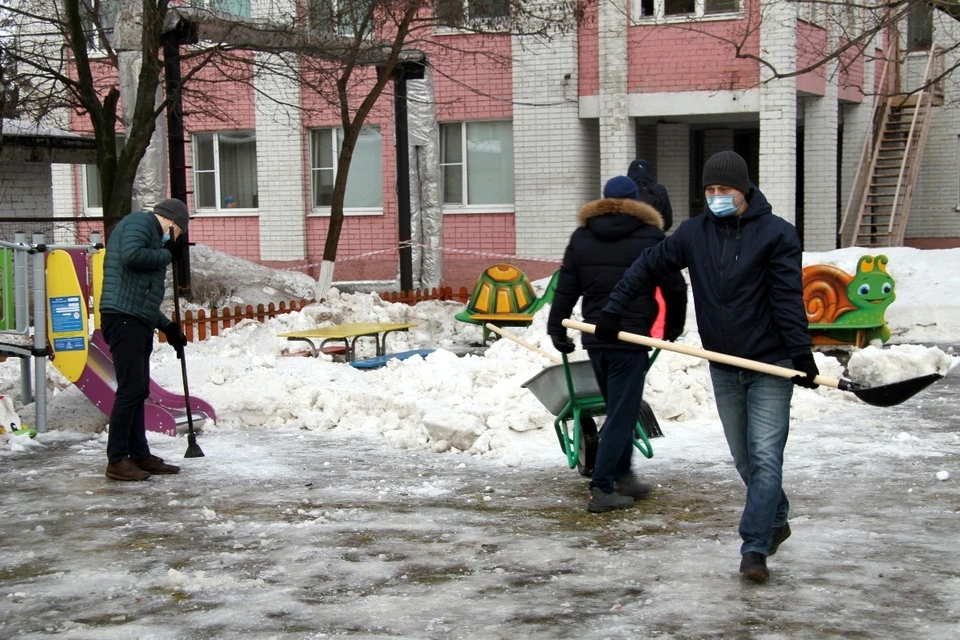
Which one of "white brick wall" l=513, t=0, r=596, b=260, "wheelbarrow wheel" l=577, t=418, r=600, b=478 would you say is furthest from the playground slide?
"white brick wall" l=513, t=0, r=596, b=260

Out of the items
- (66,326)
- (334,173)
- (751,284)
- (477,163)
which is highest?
(477,163)

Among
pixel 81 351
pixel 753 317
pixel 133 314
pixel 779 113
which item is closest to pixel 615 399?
pixel 753 317

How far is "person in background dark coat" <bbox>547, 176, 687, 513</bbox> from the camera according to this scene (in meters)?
6.49

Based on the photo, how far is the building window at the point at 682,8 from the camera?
1998 cm

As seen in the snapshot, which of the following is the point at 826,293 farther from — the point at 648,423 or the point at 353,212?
the point at 353,212

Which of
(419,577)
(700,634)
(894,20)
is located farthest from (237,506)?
(894,20)

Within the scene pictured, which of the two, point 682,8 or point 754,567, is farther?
point 682,8

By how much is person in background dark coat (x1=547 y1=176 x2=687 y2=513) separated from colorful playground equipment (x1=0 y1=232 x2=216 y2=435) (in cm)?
386

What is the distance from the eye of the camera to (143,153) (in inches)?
599

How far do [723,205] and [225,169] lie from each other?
20.2m

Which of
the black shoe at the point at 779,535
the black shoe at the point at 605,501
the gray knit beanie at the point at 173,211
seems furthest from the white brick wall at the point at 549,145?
the black shoe at the point at 779,535

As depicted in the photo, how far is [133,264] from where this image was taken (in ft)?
24.8

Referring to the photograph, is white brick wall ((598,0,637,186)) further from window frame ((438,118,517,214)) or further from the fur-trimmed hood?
the fur-trimmed hood

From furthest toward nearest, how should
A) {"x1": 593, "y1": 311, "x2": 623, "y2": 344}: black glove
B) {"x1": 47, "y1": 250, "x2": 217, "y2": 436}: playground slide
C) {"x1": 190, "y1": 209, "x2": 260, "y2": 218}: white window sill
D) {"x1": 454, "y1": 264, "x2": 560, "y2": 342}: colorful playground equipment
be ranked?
{"x1": 190, "y1": 209, "x2": 260, "y2": 218}: white window sill < {"x1": 454, "y1": 264, "x2": 560, "y2": 342}: colorful playground equipment < {"x1": 47, "y1": 250, "x2": 217, "y2": 436}: playground slide < {"x1": 593, "y1": 311, "x2": 623, "y2": 344}: black glove
